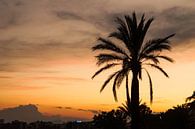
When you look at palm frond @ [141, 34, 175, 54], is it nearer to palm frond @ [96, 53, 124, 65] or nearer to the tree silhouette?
palm frond @ [96, 53, 124, 65]

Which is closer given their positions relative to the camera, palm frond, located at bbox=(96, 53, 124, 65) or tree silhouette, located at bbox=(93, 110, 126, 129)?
palm frond, located at bbox=(96, 53, 124, 65)

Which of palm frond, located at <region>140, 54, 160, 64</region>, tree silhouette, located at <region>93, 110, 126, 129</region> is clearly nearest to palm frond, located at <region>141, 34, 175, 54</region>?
palm frond, located at <region>140, 54, 160, 64</region>

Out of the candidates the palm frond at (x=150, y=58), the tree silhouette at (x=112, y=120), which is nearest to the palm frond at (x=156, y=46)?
the palm frond at (x=150, y=58)

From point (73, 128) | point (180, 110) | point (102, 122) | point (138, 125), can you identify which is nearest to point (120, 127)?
point (102, 122)

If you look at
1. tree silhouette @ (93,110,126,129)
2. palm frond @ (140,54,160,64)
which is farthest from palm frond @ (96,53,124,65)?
tree silhouette @ (93,110,126,129)

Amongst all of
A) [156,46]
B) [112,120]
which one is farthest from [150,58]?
[112,120]

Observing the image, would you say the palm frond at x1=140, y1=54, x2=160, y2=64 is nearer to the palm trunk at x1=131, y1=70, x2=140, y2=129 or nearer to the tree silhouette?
the palm trunk at x1=131, y1=70, x2=140, y2=129

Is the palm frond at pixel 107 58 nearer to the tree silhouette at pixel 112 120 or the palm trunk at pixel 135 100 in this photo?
the palm trunk at pixel 135 100

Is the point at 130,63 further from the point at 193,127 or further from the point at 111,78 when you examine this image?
the point at 193,127

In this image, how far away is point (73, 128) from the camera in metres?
182

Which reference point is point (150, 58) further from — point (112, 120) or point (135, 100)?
point (112, 120)

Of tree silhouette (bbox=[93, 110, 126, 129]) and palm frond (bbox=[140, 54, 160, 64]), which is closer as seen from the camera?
palm frond (bbox=[140, 54, 160, 64])

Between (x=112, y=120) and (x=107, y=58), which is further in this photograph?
(x=112, y=120)

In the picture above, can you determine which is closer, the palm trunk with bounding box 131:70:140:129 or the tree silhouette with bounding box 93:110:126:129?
the palm trunk with bounding box 131:70:140:129
